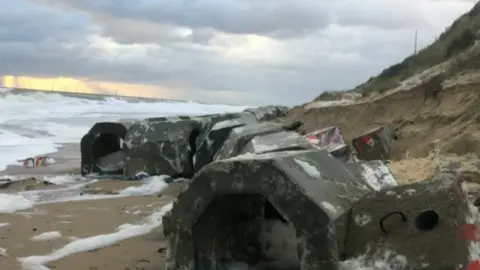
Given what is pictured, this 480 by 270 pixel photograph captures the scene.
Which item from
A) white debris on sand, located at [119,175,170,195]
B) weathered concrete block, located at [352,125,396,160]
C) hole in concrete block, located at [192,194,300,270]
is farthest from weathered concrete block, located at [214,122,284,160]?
hole in concrete block, located at [192,194,300,270]

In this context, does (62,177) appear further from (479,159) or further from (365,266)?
(365,266)

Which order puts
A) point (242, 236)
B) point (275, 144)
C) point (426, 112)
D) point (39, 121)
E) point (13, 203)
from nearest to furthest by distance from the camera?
point (242, 236)
point (275, 144)
point (13, 203)
point (426, 112)
point (39, 121)

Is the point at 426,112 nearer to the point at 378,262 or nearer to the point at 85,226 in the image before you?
the point at 85,226

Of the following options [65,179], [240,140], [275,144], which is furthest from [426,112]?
[65,179]

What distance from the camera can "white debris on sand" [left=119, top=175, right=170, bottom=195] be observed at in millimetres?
8766

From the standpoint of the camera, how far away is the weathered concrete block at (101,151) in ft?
35.6

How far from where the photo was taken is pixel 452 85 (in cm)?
783

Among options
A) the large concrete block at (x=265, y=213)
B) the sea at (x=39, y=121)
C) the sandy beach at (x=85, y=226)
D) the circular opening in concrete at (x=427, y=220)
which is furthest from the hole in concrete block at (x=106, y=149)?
the circular opening in concrete at (x=427, y=220)

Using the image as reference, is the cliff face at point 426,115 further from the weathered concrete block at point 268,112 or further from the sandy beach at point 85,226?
the weathered concrete block at point 268,112

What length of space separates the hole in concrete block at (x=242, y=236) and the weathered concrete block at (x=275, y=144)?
1208 mm

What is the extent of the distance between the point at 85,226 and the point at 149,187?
2727mm

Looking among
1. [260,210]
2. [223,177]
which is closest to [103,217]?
[260,210]

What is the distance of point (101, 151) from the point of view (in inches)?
453

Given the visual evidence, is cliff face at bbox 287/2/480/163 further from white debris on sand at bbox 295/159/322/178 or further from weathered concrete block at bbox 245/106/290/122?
weathered concrete block at bbox 245/106/290/122
